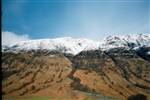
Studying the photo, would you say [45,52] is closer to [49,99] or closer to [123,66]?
[123,66]

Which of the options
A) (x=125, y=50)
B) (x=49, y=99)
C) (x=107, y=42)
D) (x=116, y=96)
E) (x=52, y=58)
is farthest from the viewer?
(x=107, y=42)

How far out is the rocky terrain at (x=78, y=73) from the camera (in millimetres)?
109312

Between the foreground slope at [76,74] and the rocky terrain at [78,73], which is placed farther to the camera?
the foreground slope at [76,74]

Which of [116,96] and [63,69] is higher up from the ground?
[63,69]

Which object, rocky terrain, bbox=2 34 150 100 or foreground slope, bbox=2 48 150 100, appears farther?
foreground slope, bbox=2 48 150 100

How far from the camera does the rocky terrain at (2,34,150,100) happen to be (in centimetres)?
10931

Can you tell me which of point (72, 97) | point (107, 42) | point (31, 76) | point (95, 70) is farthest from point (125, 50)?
point (72, 97)

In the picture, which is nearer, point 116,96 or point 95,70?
point 116,96

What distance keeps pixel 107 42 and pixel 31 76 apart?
8787 cm

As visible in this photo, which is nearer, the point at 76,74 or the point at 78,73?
the point at 76,74

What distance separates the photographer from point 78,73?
440 feet

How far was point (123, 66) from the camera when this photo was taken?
481 feet

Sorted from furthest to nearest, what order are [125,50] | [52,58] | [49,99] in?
[125,50] < [52,58] < [49,99]

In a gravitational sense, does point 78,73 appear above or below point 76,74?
above
